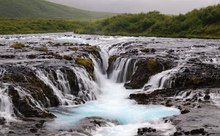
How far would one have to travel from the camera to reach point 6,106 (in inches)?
878

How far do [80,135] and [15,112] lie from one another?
18.1 feet

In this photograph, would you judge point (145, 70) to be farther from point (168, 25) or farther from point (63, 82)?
point (168, 25)

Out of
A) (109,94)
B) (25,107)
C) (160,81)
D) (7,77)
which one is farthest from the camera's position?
(160,81)

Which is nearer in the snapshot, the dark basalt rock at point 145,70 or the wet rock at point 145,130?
the wet rock at point 145,130

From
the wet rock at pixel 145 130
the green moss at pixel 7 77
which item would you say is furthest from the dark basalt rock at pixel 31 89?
the wet rock at pixel 145 130

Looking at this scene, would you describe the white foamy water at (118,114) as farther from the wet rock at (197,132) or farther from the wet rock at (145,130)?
the wet rock at (197,132)

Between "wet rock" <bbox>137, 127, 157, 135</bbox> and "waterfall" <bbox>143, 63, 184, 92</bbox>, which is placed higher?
"waterfall" <bbox>143, 63, 184, 92</bbox>

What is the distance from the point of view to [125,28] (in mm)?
107188

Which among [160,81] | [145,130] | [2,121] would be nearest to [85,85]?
[160,81]

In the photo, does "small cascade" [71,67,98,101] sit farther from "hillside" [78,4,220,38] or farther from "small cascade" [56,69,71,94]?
"hillside" [78,4,220,38]

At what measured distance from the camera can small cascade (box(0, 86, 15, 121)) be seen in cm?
2156

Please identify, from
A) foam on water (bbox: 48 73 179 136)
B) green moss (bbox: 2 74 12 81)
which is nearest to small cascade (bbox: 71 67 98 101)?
foam on water (bbox: 48 73 179 136)

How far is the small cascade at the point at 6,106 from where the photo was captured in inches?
849

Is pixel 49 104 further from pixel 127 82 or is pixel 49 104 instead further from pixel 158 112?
pixel 127 82
